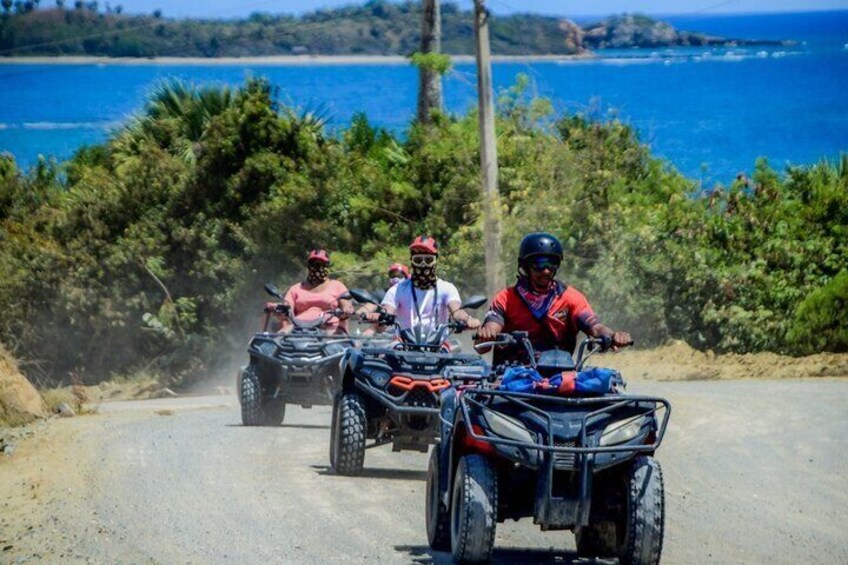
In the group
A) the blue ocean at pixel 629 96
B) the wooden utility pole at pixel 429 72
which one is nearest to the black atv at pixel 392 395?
the blue ocean at pixel 629 96

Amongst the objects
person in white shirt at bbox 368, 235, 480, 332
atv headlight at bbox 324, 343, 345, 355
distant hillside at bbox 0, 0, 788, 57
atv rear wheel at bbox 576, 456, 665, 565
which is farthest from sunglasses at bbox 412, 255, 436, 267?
distant hillside at bbox 0, 0, 788, 57

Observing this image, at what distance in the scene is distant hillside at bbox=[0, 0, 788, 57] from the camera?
5978cm

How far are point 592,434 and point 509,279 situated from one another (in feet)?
63.9

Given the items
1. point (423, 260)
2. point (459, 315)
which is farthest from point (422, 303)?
point (459, 315)

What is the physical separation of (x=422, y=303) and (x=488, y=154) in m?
12.7

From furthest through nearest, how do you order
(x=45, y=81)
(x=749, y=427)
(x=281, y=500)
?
(x=45, y=81), (x=749, y=427), (x=281, y=500)

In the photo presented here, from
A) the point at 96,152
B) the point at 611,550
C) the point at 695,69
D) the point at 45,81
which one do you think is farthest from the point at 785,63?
the point at 611,550

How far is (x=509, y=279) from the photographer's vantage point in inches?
1164

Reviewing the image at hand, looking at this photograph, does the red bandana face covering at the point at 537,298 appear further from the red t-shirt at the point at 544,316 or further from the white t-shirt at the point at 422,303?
the white t-shirt at the point at 422,303

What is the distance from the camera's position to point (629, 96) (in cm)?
10631

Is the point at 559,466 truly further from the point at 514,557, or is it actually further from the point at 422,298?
the point at 422,298

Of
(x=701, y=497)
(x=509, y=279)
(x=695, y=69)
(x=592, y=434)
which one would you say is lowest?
(x=695, y=69)

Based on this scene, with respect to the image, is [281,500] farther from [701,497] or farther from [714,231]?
[714,231]

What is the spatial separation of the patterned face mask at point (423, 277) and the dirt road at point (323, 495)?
164cm
